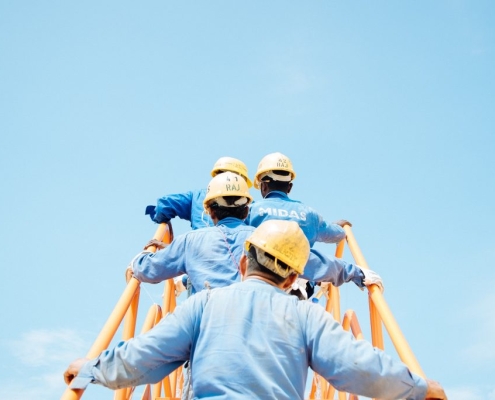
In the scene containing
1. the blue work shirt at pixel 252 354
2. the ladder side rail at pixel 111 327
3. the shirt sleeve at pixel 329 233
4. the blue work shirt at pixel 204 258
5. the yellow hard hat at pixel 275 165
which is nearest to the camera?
the blue work shirt at pixel 252 354

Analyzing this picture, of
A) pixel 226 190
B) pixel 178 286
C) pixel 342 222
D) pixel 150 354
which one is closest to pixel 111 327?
pixel 150 354

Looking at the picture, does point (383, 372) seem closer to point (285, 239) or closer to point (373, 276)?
point (285, 239)

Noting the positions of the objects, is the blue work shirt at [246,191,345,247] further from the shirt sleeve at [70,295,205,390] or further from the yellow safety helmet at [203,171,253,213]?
the shirt sleeve at [70,295,205,390]

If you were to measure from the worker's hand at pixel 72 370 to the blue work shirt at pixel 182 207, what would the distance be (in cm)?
320

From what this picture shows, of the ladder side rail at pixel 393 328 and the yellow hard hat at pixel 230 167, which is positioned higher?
the yellow hard hat at pixel 230 167

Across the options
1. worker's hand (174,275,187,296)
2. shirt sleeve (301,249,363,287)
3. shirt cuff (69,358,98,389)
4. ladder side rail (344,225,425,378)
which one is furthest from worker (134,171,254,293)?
worker's hand (174,275,187,296)

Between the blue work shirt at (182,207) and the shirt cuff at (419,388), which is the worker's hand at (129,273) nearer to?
the blue work shirt at (182,207)

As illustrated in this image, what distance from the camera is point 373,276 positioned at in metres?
4.61

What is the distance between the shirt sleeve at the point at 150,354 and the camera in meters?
2.52

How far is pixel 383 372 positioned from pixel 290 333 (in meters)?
0.41

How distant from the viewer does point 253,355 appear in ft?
7.92

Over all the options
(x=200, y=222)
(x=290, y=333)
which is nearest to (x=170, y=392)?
(x=200, y=222)

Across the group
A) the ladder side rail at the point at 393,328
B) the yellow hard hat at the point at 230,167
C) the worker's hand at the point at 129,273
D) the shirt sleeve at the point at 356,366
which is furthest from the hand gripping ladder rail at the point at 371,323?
the worker's hand at the point at 129,273

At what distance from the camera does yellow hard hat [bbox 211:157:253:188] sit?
20.4 ft
